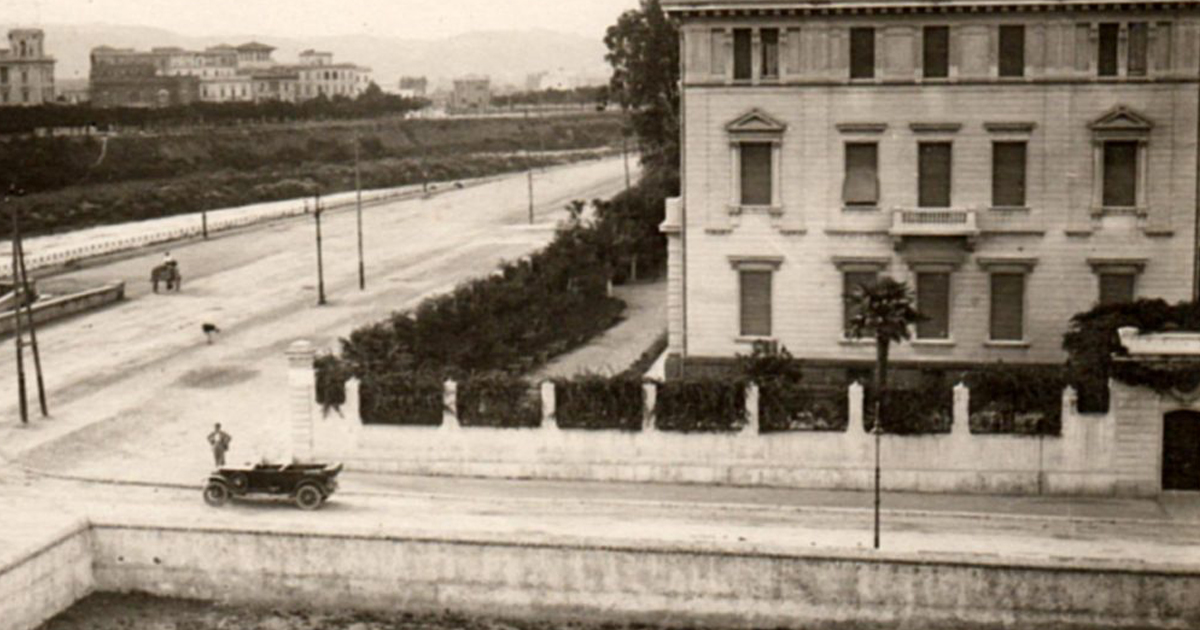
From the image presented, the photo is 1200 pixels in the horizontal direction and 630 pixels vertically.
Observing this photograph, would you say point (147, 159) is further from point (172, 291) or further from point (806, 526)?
point (806, 526)

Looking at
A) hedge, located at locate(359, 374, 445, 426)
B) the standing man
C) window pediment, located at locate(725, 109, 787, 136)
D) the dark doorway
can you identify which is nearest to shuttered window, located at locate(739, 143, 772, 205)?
window pediment, located at locate(725, 109, 787, 136)

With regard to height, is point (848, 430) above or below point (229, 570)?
above

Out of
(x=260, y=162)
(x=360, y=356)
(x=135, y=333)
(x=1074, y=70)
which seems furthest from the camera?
(x=260, y=162)

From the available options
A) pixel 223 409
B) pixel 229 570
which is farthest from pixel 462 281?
pixel 229 570

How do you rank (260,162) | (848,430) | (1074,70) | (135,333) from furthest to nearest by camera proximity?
(260,162)
(135,333)
(1074,70)
(848,430)

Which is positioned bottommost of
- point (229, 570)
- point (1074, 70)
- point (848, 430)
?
point (229, 570)

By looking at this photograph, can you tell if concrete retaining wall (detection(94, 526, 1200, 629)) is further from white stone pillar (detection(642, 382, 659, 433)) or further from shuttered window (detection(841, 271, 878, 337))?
shuttered window (detection(841, 271, 878, 337))

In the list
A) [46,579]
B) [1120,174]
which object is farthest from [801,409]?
[46,579]
